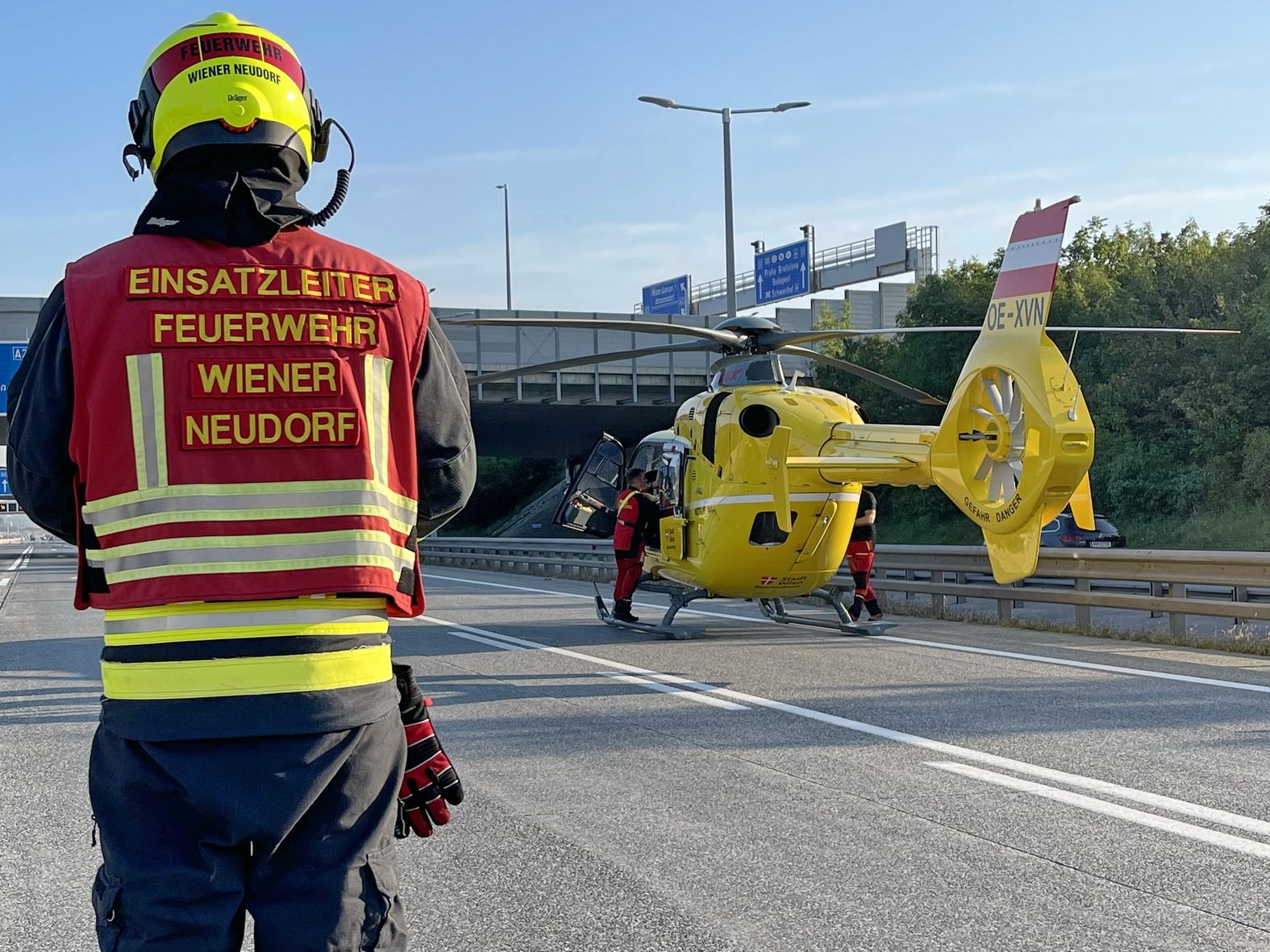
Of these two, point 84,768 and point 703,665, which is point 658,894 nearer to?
point 84,768

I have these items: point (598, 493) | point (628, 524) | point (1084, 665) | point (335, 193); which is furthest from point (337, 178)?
point (598, 493)

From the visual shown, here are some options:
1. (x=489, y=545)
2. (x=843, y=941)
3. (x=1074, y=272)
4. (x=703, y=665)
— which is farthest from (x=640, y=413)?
(x=843, y=941)

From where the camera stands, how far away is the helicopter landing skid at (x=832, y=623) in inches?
528

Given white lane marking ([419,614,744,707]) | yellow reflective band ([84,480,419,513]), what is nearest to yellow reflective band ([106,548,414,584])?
yellow reflective band ([84,480,419,513])

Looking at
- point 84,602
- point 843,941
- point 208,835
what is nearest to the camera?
point 208,835

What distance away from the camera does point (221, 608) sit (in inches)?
91.6

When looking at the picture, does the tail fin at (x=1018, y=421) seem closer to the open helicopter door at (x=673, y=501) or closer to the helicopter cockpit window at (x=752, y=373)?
the helicopter cockpit window at (x=752, y=373)

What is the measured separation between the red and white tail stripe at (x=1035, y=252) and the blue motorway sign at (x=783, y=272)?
4687 cm

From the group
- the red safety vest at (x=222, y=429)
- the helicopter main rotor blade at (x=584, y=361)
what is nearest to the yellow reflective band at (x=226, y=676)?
the red safety vest at (x=222, y=429)

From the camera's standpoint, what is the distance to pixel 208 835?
2.26 metres

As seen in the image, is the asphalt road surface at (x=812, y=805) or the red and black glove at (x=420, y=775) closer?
the red and black glove at (x=420, y=775)

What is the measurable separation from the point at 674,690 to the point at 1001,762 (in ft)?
10.8

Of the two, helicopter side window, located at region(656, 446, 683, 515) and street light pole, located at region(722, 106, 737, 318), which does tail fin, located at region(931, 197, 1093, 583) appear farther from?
street light pole, located at region(722, 106, 737, 318)

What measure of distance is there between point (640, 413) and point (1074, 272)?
14.3m
